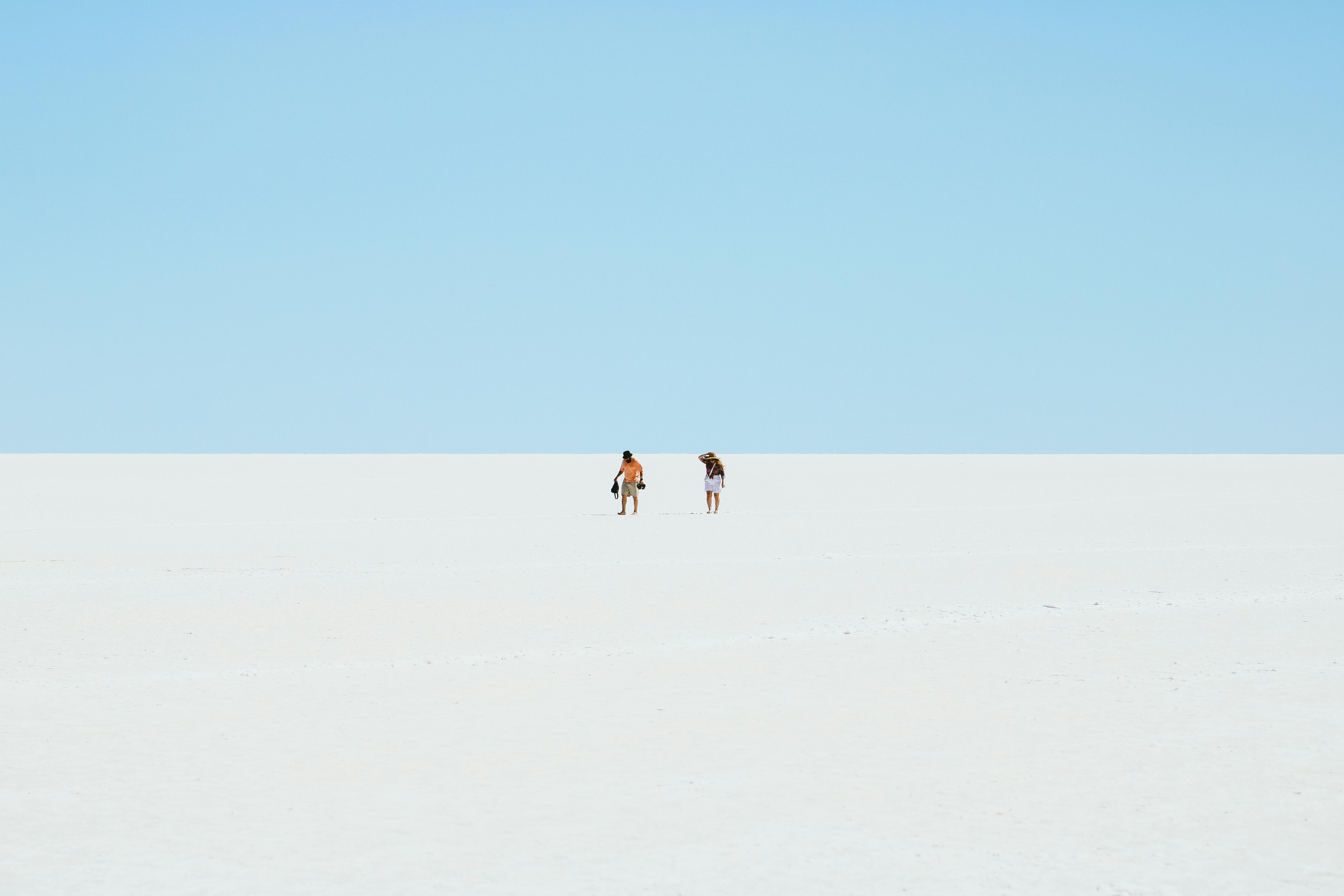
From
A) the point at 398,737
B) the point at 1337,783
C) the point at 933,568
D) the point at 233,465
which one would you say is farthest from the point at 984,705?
the point at 233,465

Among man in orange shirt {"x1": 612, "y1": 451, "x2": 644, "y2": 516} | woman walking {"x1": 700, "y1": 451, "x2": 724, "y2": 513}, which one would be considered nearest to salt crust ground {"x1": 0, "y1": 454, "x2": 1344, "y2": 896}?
man in orange shirt {"x1": 612, "y1": 451, "x2": 644, "y2": 516}

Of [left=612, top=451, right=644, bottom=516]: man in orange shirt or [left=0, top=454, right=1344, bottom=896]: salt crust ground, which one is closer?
[left=0, top=454, right=1344, bottom=896]: salt crust ground

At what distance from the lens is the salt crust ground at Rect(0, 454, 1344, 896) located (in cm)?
560

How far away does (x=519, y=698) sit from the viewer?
8.90 meters

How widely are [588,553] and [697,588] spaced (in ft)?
14.5

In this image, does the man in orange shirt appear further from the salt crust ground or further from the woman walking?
the salt crust ground

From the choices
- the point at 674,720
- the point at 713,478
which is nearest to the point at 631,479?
the point at 713,478

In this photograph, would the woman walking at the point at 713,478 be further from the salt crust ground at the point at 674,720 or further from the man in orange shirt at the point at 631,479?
the salt crust ground at the point at 674,720

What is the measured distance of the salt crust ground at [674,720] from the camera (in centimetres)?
560

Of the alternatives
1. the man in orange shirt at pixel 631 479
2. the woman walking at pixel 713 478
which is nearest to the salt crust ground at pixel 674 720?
the man in orange shirt at pixel 631 479

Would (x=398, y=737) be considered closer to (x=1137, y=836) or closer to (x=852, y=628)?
(x=1137, y=836)

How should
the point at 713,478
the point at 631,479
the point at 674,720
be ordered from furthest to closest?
the point at 713,478 < the point at 631,479 < the point at 674,720

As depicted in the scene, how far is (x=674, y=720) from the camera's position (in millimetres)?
8195

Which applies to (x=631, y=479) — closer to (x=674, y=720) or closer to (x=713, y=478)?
(x=713, y=478)
